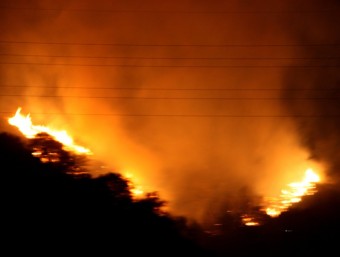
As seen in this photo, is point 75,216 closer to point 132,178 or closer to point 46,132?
point 46,132

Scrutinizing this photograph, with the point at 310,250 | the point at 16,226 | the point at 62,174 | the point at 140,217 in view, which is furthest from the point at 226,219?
the point at 16,226

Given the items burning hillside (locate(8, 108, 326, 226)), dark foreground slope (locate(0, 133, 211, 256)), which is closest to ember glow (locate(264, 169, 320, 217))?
burning hillside (locate(8, 108, 326, 226))

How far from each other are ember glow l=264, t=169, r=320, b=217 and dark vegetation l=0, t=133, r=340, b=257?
8.18 feet

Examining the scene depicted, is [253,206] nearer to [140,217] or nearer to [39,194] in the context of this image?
[140,217]

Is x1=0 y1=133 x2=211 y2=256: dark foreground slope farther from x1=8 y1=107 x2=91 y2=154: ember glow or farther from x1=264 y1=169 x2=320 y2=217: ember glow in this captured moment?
x1=264 y1=169 x2=320 y2=217: ember glow

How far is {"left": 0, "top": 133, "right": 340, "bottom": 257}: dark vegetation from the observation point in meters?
12.3

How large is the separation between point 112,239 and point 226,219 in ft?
23.9

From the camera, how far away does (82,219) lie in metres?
12.9

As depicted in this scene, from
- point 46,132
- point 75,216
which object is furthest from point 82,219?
point 46,132

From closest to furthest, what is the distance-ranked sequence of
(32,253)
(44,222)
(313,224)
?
(32,253) → (44,222) → (313,224)

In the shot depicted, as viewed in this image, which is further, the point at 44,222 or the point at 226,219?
the point at 226,219

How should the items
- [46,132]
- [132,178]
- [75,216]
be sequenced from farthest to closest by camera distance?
[132,178] → [46,132] → [75,216]

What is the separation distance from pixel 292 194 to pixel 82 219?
34.5ft

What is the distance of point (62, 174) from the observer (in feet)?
46.4
